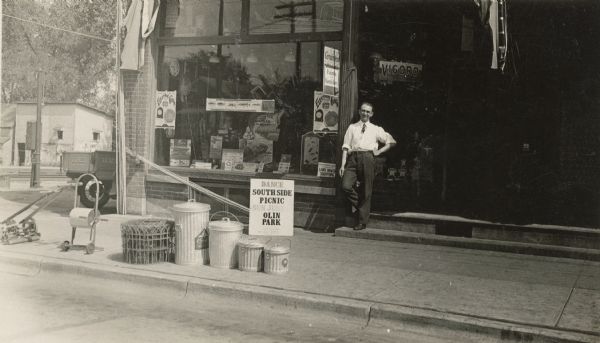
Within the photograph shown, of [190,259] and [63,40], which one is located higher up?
[63,40]

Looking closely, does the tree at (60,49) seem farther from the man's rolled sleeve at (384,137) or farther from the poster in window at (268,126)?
the man's rolled sleeve at (384,137)

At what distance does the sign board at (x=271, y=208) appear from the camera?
805 centimetres

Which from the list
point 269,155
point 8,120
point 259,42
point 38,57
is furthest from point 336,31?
point 38,57

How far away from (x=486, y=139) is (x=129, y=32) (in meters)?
7.08

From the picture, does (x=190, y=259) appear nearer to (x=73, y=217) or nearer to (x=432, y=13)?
(x=73, y=217)

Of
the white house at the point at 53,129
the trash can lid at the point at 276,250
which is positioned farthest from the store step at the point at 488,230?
the white house at the point at 53,129

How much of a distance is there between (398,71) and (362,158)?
195cm

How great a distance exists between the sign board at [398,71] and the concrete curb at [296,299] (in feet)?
17.5

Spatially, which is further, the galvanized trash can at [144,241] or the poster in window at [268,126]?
the poster in window at [268,126]

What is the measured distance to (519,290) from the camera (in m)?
6.38

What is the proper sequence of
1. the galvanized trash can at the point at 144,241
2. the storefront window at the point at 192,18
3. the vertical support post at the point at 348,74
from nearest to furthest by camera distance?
the galvanized trash can at the point at 144,241 → the vertical support post at the point at 348,74 → the storefront window at the point at 192,18

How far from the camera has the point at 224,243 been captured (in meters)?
7.29

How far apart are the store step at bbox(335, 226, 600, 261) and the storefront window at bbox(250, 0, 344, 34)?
11.8 ft

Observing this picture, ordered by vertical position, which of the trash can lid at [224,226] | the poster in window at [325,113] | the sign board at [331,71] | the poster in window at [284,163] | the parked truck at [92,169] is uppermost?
the sign board at [331,71]
